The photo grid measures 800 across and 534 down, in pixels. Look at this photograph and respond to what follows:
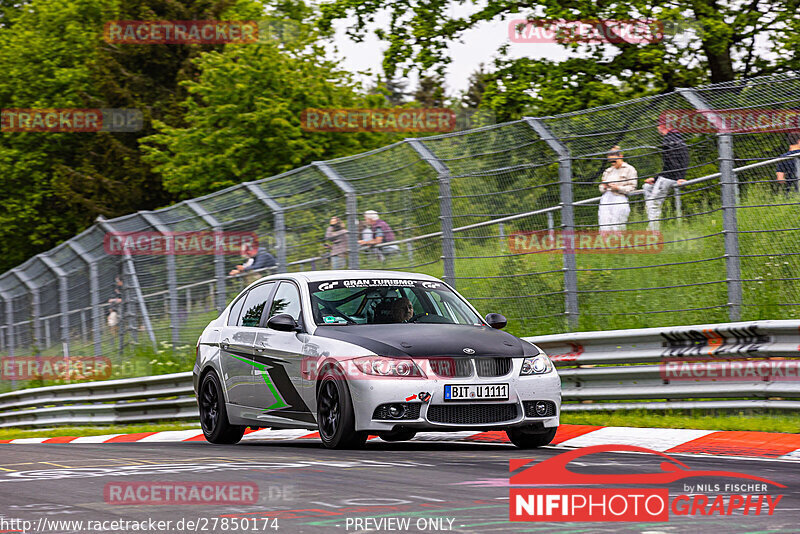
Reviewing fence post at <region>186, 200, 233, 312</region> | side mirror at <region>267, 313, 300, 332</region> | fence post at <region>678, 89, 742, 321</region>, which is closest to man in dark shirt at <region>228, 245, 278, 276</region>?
fence post at <region>186, 200, 233, 312</region>

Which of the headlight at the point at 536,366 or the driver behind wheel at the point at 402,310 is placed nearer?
the headlight at the point at 536,366

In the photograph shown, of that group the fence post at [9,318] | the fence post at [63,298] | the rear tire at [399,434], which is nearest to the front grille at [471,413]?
the rear tire at [399,434]

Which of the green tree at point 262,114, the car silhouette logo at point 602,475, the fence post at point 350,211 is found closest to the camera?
the car silhouette logo at point 602,475

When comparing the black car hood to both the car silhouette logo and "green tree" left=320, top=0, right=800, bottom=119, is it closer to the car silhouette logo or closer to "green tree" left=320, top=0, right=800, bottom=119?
the car silhouette logo

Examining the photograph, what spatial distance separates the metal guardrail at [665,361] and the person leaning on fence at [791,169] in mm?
1437

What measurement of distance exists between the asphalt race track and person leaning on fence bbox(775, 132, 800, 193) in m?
3.25

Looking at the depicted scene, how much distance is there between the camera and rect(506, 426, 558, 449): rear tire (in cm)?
976

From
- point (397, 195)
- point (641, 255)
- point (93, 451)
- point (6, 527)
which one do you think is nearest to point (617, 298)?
point (641, 255)

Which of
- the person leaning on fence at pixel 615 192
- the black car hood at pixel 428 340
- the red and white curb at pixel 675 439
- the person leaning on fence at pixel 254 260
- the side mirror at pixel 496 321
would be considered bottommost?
the red and white curb at pixel 675 439

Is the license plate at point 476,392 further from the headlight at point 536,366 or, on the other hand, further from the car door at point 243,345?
the car door at point 243,345

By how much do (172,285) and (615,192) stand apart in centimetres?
895

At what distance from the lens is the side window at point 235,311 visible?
11920mm

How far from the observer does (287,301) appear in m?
11.0

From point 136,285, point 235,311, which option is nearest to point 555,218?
point 235,311
